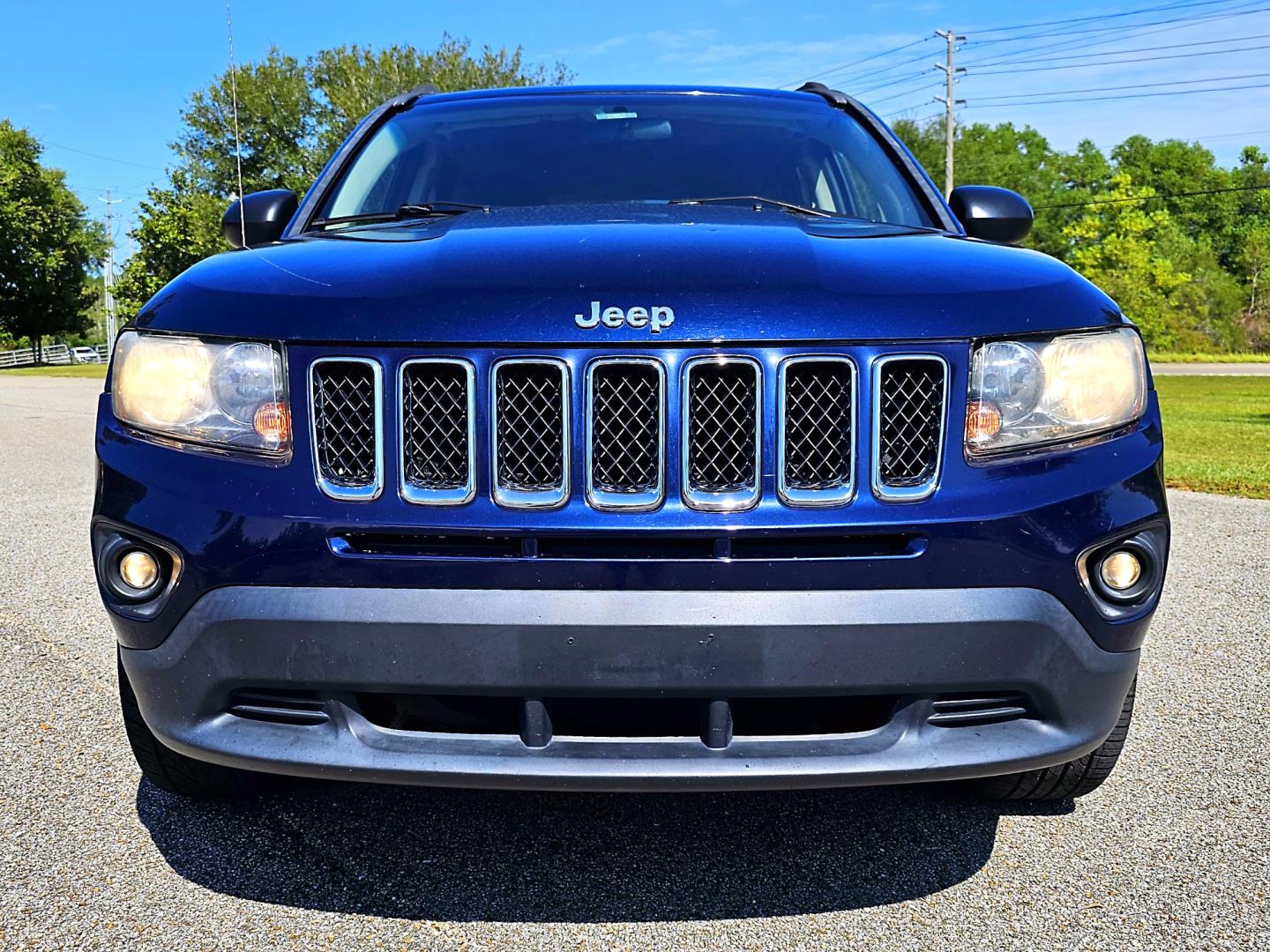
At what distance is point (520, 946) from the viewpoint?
212 centimetres

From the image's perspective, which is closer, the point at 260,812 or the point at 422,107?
the point at 260,812

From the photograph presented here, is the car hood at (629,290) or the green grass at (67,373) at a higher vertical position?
Result: the car hood at (629,290)

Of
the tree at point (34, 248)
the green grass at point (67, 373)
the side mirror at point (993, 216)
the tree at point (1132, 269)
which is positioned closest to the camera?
the side mirror at point (993, 216)

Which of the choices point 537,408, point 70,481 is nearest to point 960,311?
point 537,408

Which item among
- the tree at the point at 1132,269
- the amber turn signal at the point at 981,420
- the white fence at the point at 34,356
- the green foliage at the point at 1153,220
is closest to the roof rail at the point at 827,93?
the amber turn signal at the point at 981,420

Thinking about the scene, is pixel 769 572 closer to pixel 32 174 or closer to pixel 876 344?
pixel 876 344

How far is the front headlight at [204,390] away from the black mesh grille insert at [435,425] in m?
0.22

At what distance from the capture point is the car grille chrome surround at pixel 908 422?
196cm

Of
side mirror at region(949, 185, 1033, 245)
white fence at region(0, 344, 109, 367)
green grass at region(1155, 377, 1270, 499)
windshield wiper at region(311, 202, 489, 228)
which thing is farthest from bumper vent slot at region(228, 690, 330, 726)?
white fence at region(0, 344, 109, 367)

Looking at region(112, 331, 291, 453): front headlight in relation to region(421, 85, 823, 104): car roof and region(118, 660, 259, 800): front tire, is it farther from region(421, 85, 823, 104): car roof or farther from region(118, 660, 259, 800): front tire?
region(421, 85, 823, 104): car roof

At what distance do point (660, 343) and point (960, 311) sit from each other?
0.52 metres

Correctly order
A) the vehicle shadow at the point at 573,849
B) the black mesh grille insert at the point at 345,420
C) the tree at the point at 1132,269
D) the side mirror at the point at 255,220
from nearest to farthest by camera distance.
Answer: the black mesh grille insert at the point at 345,420 → the vehicle shadow at the point at 573,849 → the side mirror at the point at 255,220 → the tree at the point at 1132,269

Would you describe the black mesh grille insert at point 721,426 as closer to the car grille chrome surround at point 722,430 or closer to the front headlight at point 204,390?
the car grille chrome surround at point 722,430

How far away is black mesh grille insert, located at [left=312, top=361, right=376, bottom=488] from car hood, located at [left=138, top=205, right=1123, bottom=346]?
6 cm
